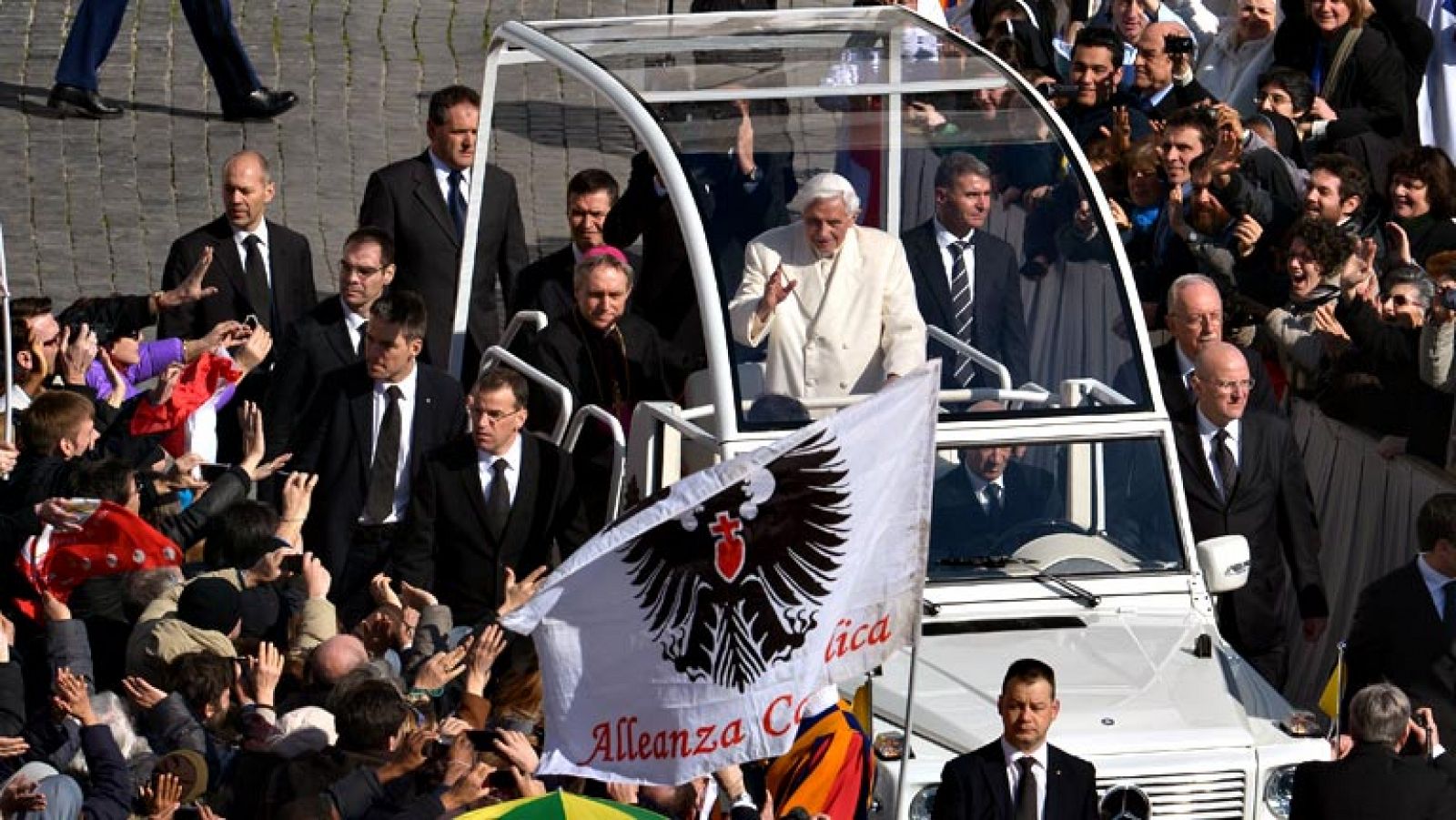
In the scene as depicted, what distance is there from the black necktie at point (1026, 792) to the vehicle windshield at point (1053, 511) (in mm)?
1631

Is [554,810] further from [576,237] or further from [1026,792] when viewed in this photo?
[576,237]

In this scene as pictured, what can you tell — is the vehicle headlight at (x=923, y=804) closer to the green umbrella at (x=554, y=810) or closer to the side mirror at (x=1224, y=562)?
the side mirror at (x=1224, y=562)

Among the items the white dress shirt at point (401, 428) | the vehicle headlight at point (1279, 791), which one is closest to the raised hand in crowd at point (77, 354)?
the white dress shirt at point (401, 428)

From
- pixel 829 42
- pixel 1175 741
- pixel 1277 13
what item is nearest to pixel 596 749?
pixel 1175 741

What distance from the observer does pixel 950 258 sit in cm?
1334

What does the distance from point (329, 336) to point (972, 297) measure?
3103mm

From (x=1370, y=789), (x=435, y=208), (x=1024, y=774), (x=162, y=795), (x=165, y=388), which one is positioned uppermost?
(x=435, y=208)

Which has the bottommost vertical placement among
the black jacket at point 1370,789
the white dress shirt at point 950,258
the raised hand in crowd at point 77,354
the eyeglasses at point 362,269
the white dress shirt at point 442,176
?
the black jacket at point 1370,789

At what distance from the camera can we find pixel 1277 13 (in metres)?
20.2

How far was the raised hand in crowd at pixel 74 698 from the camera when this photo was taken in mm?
10625

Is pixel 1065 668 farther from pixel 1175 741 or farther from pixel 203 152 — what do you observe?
pixel 203 152

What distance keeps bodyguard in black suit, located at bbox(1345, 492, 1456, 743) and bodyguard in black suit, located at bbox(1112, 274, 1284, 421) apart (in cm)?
152

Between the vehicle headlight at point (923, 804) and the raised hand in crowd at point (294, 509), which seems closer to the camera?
the vehicle headlight at point (923, 804)

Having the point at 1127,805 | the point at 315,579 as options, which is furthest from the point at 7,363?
the point at 1127,805
